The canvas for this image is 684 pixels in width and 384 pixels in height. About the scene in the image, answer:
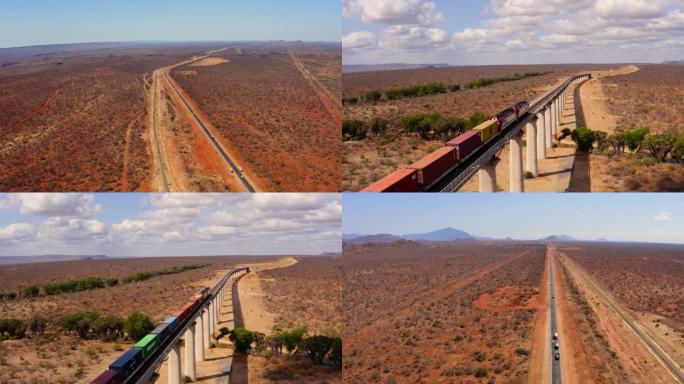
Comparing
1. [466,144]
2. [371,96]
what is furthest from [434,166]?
[371,96]

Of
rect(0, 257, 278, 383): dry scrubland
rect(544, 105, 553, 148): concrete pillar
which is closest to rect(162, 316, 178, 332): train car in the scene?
rect(0, 257, 278, 383): dry scrubland

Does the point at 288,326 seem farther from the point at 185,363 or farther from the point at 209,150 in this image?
the point at 209,150

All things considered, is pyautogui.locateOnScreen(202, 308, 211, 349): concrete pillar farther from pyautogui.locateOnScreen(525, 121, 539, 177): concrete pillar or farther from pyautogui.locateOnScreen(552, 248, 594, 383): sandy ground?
pyautogui.locateOnScreen(525, 121, 539, 177): concrete pillar

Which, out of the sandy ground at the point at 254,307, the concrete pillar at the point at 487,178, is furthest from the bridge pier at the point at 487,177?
the sandy ground at the point at 254,307

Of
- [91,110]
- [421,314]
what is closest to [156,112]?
[91,110]

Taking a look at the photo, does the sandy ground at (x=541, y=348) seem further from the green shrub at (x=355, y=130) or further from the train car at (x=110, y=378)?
the train car at (x=110, y=378)

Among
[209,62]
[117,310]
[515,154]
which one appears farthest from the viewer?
[209,62]

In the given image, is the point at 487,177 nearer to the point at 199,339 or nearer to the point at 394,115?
the point at 199,339
